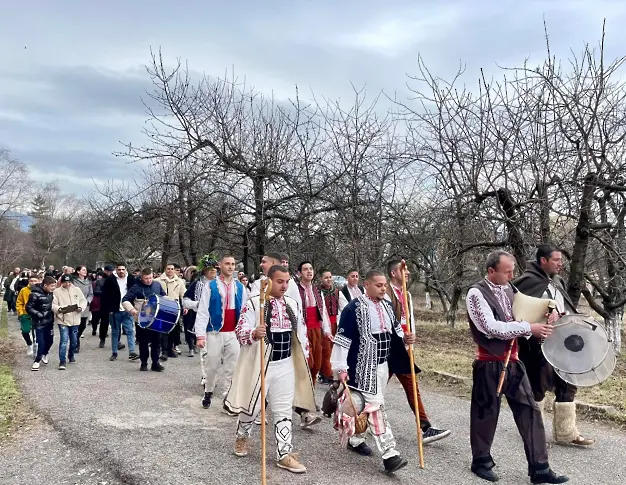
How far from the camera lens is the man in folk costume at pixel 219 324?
7.11 meters

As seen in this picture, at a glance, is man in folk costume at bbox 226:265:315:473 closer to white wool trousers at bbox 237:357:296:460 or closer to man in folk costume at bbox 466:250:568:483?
white wool trousers at bbox 237:357:296:460

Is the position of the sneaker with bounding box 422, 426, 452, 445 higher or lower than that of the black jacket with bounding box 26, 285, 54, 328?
lower

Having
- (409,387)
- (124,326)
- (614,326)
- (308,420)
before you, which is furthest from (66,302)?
(614,326)

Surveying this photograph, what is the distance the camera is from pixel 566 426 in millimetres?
5594

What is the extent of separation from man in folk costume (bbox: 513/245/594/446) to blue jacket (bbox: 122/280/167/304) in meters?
6.63

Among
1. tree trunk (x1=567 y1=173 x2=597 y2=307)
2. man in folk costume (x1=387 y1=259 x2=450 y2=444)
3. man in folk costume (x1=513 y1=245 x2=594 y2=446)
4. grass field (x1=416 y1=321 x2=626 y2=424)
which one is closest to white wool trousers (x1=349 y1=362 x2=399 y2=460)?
man in folk costume (x1=387 y1=259 x2=450 y2=444)

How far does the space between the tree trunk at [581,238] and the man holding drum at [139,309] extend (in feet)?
22.5

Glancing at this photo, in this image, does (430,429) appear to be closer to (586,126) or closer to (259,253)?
(586,126)

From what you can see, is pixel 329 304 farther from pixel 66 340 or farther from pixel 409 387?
pixel 66 340

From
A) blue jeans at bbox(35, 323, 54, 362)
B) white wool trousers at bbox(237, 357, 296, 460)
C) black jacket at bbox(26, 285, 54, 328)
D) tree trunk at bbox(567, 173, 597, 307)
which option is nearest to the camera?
white wool trousers at bbox(237, 357, 296, 460)

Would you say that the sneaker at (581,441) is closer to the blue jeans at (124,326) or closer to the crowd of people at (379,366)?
the crowd of people at (379,366)

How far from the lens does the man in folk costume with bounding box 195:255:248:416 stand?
711 cm

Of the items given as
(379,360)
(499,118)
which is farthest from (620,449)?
(499,118)

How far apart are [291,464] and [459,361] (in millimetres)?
6284
